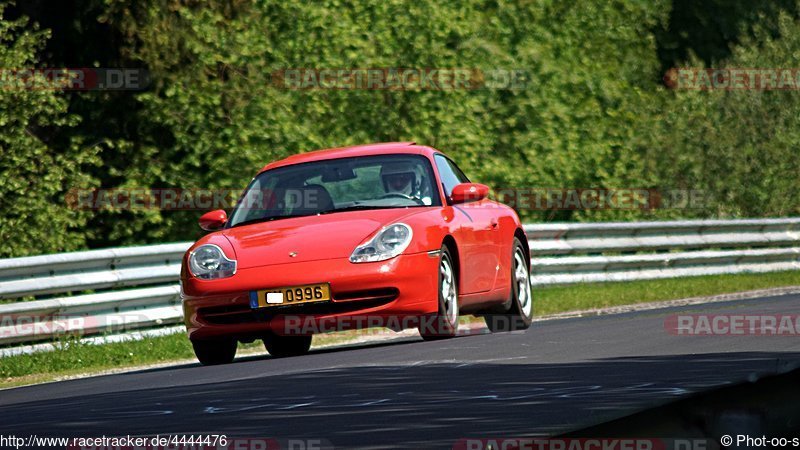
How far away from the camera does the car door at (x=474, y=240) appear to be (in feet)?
39.6

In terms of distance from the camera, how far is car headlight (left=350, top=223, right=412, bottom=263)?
36.5 feet

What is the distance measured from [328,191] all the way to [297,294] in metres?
1.54

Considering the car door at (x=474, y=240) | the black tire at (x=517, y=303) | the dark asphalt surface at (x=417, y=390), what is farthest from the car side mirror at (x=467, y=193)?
the black tire at (x=517, y=303)

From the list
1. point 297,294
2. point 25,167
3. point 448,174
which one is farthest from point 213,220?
point 25,167

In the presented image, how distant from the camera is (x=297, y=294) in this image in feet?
36.1

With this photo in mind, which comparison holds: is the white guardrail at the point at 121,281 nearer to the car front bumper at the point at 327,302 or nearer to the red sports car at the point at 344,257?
the red sports car at the point at 344,257

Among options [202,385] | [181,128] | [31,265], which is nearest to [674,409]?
[202,385]

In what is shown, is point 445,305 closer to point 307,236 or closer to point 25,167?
point 307,236

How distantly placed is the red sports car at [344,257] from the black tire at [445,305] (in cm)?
1

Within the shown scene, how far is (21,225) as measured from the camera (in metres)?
19.9

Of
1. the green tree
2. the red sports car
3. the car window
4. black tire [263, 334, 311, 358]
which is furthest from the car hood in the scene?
the green tree

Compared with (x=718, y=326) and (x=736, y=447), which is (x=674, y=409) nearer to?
(x=736, y=447)

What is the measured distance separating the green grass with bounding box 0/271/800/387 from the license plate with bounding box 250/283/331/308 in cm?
212

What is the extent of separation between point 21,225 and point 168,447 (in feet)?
47.5
